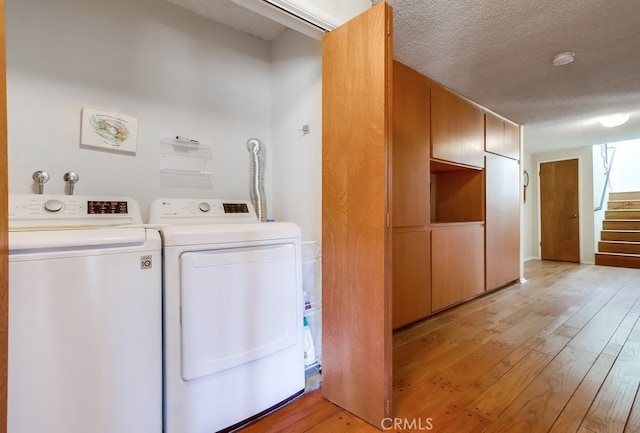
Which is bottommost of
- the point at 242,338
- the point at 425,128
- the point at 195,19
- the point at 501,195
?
the point at 242,338

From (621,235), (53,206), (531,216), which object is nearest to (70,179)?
(53,206)

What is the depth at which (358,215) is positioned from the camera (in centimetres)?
142

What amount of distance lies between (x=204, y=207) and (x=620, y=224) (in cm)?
741

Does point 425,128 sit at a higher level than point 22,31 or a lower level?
lower

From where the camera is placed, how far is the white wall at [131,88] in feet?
4.87

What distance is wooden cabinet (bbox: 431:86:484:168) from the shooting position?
8.68 feet

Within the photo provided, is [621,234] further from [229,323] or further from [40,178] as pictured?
[40,178]

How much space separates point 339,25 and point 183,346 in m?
1.72

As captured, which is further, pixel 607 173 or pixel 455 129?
pixel 607 173

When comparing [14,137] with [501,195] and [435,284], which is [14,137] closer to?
[435,284]

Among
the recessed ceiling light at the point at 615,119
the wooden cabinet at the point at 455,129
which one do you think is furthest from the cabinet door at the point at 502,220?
the recessed ceiling light at the point at 615,119

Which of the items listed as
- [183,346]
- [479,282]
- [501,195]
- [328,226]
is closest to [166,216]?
[183,346]

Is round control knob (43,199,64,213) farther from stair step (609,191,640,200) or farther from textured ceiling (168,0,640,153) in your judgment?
stair step (609,191,640,200)

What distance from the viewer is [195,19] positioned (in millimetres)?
2000
